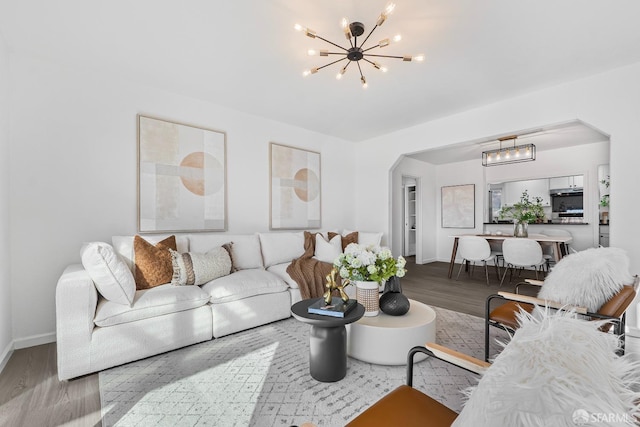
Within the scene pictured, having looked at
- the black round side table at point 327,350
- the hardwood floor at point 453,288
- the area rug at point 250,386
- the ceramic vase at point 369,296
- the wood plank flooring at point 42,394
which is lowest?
the hardwood floor at point 453,288

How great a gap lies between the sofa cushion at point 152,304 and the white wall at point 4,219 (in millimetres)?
825

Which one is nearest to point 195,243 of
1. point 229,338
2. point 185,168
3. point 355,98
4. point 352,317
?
point 185,168

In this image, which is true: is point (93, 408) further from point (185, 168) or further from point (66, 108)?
point (66, 108)

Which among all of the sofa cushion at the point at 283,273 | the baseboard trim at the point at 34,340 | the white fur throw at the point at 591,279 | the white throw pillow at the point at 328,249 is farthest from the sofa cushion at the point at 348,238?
the baseboard trim at the point at 34,340

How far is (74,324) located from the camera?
6.61 ft

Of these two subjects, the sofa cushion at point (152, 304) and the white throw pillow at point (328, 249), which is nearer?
the sofa cushion at point (152, 304)

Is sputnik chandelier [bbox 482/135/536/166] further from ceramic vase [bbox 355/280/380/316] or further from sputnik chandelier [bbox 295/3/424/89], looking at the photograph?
ceramic vase [bbox 355/280/380/316]

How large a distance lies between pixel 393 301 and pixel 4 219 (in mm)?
3302

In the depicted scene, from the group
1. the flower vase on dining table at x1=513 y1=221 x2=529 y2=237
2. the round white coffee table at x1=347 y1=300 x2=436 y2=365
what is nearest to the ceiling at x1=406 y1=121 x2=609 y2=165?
the flower vase on dining table at x1=513 y1=221 x2=529 y2=237

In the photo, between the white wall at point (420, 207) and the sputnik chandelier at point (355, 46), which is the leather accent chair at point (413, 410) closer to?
the sputnik chandelier at point (355, 46)

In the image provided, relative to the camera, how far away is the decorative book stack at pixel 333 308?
6.26 feet

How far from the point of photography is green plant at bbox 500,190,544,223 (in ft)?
17.1

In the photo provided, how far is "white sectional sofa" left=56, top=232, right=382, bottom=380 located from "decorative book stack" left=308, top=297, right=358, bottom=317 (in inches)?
42.4

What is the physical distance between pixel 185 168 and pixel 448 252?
640 centimetres
